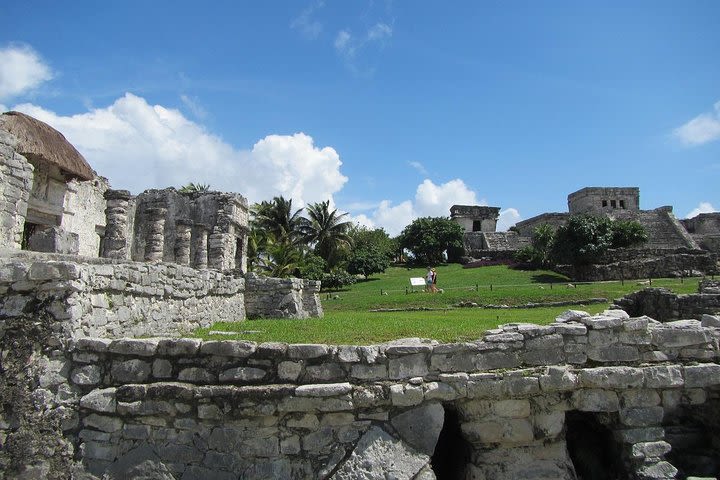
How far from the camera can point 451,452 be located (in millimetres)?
6461

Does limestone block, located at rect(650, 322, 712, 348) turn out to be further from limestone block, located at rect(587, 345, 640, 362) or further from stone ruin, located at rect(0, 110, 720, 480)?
limestone block, located at rect(587, 345, 640, 362)

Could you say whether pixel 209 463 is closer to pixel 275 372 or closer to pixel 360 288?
pixel 275 372

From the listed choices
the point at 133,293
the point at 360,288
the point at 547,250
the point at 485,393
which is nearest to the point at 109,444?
the point at 133,293

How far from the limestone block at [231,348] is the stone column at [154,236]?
311 inches

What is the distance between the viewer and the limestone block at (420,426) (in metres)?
5.50

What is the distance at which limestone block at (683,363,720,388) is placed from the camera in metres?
5.90

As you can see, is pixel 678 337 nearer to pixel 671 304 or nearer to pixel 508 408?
pixel 508 408

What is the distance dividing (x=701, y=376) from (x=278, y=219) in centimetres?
3908

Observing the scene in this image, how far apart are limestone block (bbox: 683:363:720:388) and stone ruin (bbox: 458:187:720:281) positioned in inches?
1020

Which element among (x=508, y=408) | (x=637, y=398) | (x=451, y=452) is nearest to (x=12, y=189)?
(x=451, y=452)

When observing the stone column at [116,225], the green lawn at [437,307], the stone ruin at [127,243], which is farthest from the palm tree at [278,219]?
the stone column at [116,225]

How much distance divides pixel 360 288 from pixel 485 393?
28.6m

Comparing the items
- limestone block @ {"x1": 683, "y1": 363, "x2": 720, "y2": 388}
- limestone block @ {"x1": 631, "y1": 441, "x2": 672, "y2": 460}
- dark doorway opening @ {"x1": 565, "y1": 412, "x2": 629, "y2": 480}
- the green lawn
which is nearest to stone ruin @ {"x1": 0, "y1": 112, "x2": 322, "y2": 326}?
the green lawn

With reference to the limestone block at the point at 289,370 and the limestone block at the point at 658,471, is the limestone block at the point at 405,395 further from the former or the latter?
the limestone block at the point at 658,471
